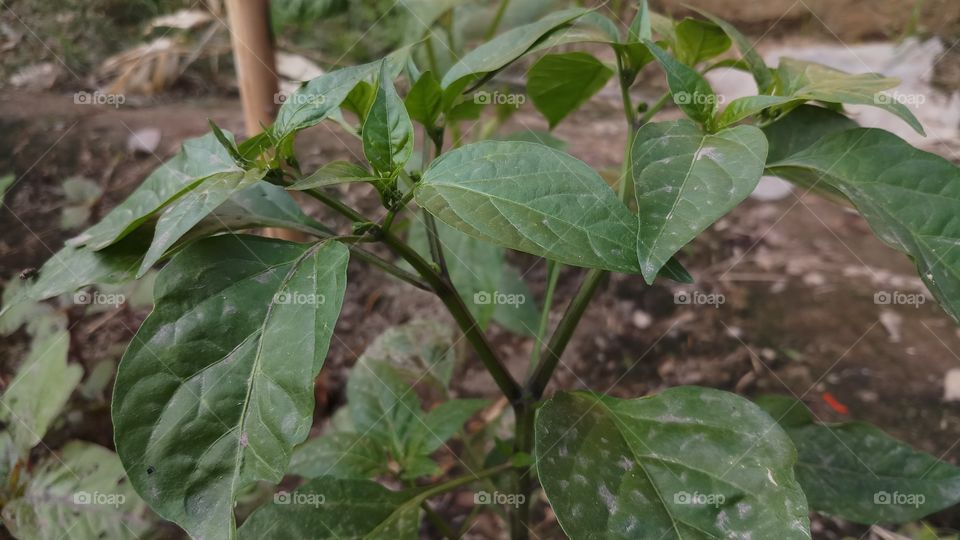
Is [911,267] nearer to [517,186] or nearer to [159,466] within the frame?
[517,186]

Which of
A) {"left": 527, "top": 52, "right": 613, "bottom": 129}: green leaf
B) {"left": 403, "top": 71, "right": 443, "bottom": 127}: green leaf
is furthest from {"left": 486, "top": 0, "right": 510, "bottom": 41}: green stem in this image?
{"left": 403, "top": 71, "right": 443, "bottom": 127}: green leaf

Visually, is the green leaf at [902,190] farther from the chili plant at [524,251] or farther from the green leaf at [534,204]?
the green leaf at [534,204]

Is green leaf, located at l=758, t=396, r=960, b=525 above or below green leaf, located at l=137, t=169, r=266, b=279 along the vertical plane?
below

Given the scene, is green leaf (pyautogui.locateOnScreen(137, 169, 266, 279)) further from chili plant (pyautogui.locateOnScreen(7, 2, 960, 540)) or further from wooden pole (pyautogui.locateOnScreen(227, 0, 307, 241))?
wooden pole (pyautogui.locateOnScreen(227, 0, 307, 241))

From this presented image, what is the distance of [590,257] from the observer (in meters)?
0.67

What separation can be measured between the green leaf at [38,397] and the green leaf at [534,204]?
960 mm

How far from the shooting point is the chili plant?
698mm

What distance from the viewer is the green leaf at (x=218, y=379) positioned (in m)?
0.69

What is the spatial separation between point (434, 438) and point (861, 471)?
730 millimetres

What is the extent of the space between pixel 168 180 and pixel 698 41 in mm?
812

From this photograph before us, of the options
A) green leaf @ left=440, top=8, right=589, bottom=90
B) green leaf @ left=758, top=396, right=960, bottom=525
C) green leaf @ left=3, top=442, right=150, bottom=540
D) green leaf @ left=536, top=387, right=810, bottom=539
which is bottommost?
green leaf @ left=758, top=396, right=960, bottom=525

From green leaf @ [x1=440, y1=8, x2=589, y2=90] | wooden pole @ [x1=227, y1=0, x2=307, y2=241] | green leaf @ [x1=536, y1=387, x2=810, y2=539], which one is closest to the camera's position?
green leaf @ [x1=536, y1=387, x2=810, y2=539]

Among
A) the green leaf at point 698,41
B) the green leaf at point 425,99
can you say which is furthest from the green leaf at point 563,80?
the green leaf at point 425,99

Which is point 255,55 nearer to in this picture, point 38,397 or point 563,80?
point 563,80
